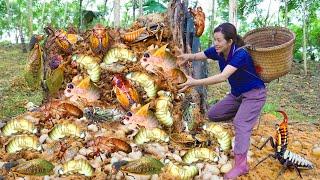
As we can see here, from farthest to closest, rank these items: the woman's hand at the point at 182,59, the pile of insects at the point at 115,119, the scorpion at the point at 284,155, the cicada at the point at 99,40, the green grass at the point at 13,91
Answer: the green grass at the point at 13,91
the cicada at the point at 99,40
the woman's hand at the point at 182,59
the scorpion at the point at 284,155
the pile of insects at the point at 115,119

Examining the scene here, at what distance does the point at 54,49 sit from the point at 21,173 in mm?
1781

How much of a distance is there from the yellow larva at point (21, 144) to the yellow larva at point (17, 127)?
0.47 ft

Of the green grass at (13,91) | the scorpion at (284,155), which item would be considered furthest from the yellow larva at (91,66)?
the green grass at (13,91)

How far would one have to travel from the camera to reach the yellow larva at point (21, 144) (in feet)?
12.1

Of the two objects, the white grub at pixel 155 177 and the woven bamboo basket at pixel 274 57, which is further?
the woven bamboo basket at pixel 274 57

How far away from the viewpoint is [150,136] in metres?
3.78

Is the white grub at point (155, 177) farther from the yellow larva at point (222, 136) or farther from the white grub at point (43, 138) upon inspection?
the white grub at point (43, 138)

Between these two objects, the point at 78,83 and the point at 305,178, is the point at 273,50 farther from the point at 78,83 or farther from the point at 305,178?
the point at 78,83

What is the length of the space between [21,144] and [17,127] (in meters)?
0.22

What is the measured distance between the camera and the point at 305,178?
3.94 m

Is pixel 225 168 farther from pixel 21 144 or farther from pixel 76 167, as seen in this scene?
pixel 21 144

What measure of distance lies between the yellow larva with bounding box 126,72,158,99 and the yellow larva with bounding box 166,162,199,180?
805mm

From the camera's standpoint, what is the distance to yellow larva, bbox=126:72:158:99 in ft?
13.7

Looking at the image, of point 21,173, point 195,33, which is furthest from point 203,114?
point 21,173
